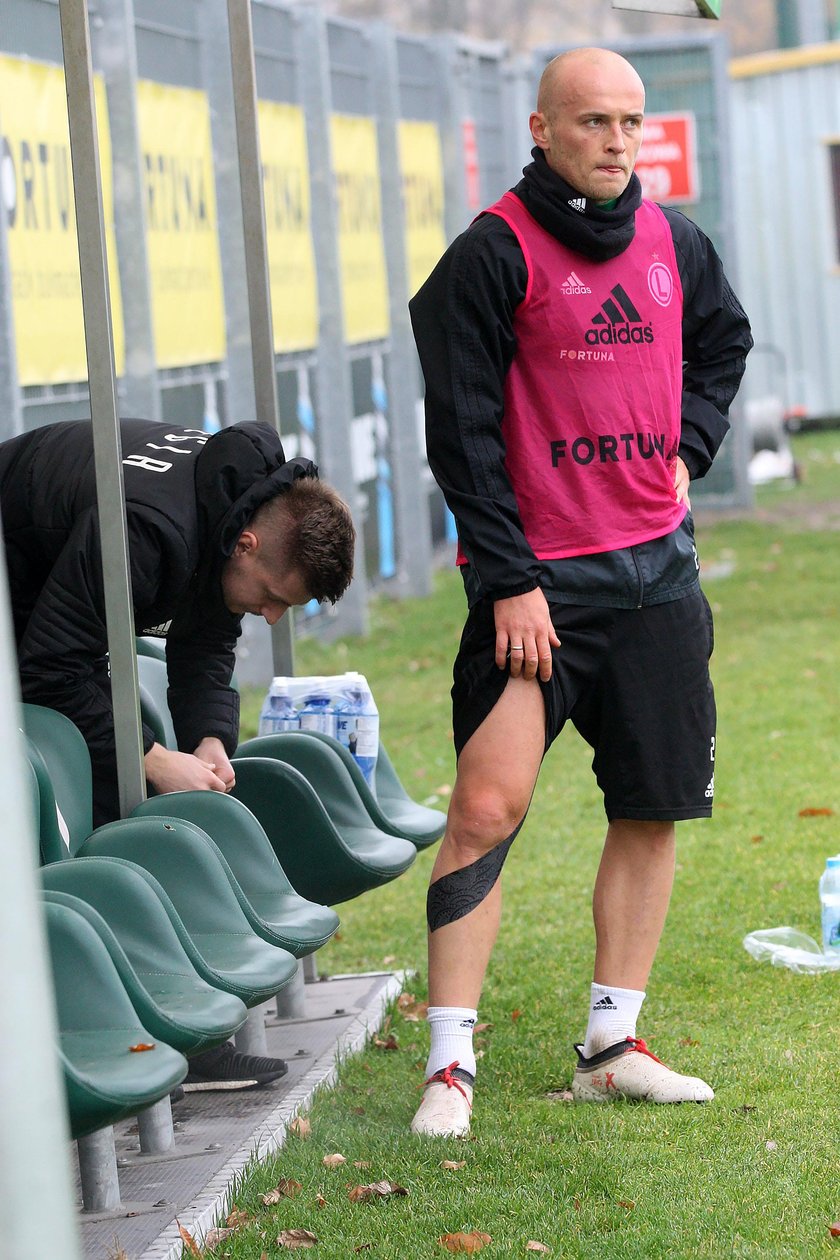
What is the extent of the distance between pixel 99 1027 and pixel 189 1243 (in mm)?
649

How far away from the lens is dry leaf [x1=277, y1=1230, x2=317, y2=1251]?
3281mm

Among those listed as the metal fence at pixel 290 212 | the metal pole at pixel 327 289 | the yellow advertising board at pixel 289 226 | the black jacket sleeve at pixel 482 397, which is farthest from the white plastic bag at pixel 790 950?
the metal pole at pixel 327 289

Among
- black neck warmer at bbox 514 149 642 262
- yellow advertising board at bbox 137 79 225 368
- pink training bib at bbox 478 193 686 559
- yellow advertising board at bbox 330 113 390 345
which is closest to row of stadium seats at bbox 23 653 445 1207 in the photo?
pink training bib at bbox 478 193 686 559

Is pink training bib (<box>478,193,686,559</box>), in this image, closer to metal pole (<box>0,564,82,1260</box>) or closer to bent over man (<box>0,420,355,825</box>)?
bent over man (<box>0,420,355,825</box>)

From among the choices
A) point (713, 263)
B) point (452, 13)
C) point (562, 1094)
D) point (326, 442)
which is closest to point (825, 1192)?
point (562, 1094)

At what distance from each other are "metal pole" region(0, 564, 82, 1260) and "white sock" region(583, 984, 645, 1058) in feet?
8.12

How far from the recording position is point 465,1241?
3219 millimetres

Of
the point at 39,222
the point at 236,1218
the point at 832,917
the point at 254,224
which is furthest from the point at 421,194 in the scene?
the point at 236,1218

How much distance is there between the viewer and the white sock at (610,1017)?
157 inches

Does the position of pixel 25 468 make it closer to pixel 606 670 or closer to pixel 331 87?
pixel 606 670

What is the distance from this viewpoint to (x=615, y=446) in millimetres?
3773

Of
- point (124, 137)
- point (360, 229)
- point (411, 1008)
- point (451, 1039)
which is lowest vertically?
point (411, 1008)

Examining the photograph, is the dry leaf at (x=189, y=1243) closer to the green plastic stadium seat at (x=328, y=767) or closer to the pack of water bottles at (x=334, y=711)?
the green plastic stadium seat at (x=328, y=767)

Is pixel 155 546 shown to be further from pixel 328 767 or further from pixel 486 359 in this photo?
pixel 328 767
